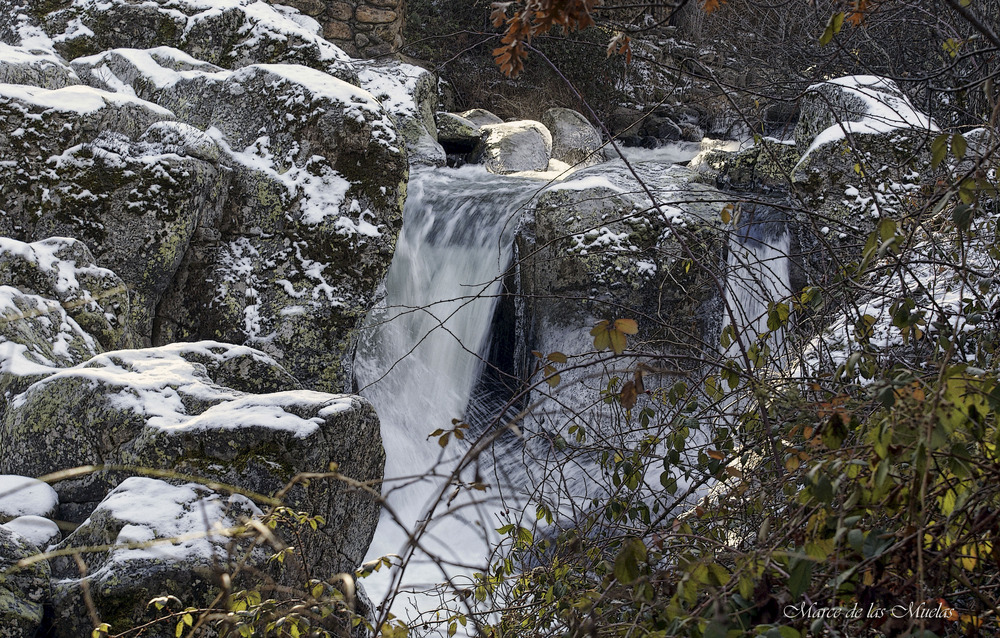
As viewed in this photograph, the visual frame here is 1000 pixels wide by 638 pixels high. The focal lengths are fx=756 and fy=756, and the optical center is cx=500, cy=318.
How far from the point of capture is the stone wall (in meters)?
11.7

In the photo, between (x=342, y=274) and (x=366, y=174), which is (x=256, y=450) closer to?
(x=342, y=274)

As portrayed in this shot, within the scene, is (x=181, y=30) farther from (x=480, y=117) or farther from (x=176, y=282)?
(x=480, y=117)

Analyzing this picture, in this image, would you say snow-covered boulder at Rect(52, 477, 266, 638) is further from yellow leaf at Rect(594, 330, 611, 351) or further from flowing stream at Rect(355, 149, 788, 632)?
flowing stream at Rect(355, 149, 788, 632)

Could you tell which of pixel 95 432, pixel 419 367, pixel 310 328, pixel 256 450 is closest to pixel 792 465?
pixel 256 450

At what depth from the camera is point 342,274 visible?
17.1 ft

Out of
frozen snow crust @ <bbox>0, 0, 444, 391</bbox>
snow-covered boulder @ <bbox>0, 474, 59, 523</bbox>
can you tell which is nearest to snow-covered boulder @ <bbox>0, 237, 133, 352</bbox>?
frozen snow crust @ <bbox>0, 0, 444, 391</bbox>

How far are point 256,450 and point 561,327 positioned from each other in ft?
11.6

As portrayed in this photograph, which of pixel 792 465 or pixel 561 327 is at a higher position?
pixel 792 465

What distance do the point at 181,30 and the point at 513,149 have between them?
4115mm

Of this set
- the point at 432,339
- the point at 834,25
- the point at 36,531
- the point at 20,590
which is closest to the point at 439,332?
the point at 432,339

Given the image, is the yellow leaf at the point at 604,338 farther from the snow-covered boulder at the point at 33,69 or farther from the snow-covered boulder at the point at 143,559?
the snow-covered boulder at the point at 33,69

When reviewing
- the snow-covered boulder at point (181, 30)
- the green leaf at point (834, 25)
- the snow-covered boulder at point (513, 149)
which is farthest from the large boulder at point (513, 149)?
the green leaf at point (834, 25)

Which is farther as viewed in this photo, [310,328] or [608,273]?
[608,273]

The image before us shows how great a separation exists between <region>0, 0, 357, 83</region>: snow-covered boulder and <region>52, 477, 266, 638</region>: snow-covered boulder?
16.3 ft
